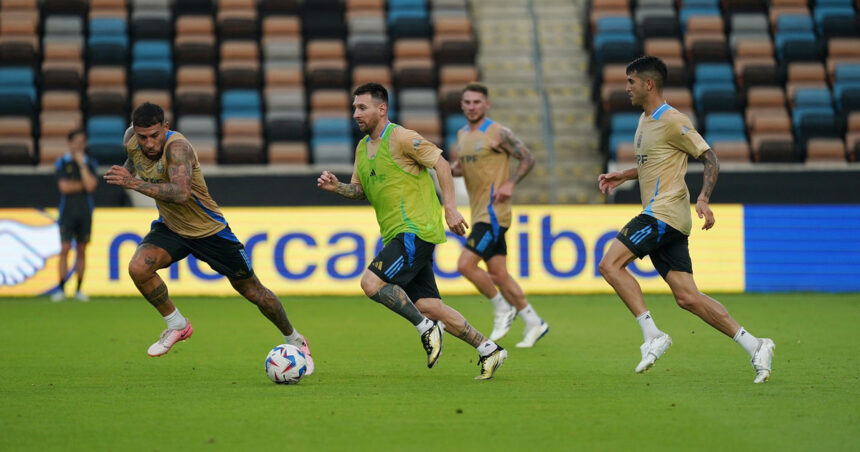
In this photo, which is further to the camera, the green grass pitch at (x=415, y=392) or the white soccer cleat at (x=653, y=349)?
the white soccer cleat at (x=653, y=349)

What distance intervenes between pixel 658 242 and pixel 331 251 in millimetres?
8368

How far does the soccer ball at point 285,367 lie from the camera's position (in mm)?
Answer: 7574

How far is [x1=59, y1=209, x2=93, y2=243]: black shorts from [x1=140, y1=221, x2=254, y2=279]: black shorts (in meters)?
6.80

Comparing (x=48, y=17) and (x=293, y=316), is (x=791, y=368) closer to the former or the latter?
(x=293, y=316)

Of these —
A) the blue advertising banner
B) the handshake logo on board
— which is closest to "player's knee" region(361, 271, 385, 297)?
the handshake logo on board

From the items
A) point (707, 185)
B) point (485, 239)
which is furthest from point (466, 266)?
point (707, 185)

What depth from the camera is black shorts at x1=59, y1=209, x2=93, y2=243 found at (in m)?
14.8

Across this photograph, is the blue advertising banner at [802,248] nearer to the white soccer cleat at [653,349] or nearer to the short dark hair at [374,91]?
the white soccer cleat at [653,349]

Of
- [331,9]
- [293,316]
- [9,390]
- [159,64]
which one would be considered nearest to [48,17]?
[159,64]

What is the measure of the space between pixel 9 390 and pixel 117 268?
8398 millimetres

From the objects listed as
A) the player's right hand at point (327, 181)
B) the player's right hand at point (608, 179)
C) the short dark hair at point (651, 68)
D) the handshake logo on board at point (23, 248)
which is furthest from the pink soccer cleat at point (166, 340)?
the handshake logo on board at point (23, 248)

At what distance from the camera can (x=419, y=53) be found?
853 inches

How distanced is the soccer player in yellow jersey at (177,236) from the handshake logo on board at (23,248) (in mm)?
7727

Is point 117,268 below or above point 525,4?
below
